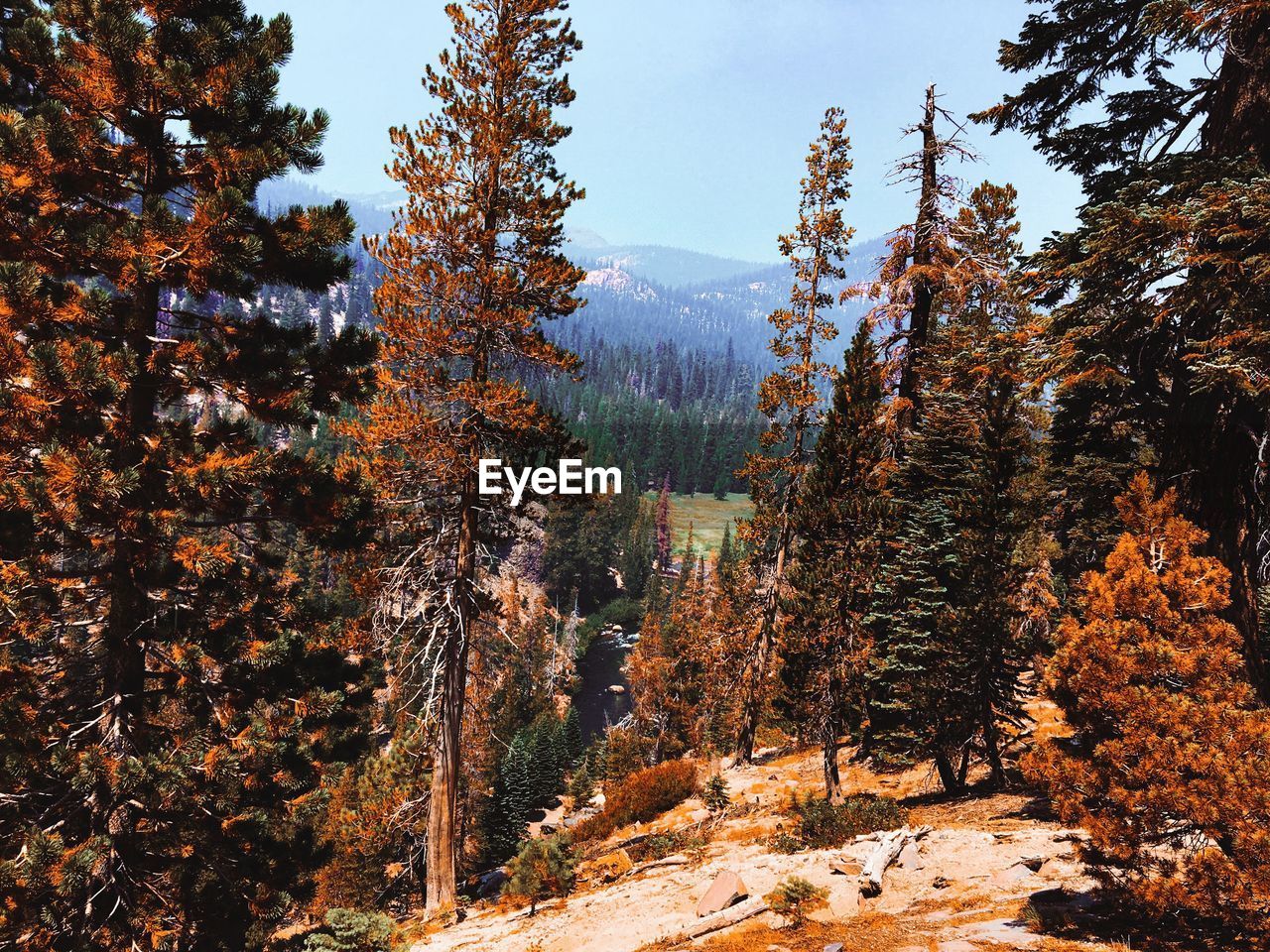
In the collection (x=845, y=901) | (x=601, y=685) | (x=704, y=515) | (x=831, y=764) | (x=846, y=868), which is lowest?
(x=601, y=685)

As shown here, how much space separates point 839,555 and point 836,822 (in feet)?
17.5

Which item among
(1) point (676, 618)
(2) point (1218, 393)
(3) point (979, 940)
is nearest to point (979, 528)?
(2) point (1218, 393)

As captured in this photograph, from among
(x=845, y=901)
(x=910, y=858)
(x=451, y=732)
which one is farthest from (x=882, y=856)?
(x=451, y=732)

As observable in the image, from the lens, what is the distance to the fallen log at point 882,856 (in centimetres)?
858

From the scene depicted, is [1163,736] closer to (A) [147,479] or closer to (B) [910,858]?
(B) [910,858]

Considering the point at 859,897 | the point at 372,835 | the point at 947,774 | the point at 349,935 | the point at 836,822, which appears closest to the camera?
the point at 859,897

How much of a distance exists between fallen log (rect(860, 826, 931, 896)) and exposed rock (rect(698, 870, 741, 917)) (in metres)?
1.64

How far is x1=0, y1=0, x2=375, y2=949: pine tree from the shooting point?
657 cm

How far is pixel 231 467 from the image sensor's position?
733cm

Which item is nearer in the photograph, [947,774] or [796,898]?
[796,898]

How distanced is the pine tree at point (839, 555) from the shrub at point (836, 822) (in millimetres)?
1063

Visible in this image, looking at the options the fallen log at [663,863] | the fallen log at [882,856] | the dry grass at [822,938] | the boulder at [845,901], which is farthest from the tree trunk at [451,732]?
the fallen log at [882,856]

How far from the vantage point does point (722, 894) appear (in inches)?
348

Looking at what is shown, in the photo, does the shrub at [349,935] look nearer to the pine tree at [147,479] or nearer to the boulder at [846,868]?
the pine tree at [147,479]
